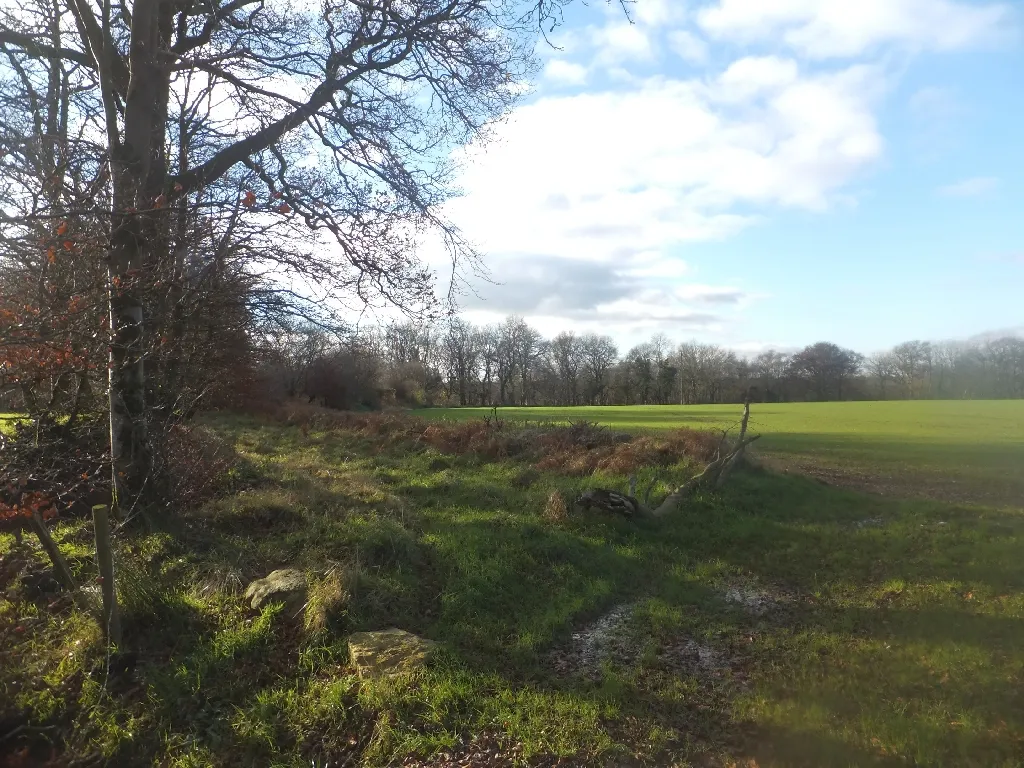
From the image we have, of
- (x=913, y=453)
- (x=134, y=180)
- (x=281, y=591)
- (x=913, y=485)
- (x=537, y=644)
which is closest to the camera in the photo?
(x=537, y=644)

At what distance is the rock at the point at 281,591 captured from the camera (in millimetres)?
6188

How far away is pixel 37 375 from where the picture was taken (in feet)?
18.8

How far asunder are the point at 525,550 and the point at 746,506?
5.31 m

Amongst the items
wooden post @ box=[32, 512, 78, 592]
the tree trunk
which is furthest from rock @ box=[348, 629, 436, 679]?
the tree trunk

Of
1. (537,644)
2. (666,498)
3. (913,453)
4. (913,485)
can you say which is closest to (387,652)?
(537,644)

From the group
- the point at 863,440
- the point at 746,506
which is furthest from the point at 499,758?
the point at 863,440

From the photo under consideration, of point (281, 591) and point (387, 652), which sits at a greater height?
point (281, 591)

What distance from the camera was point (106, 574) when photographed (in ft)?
17.5

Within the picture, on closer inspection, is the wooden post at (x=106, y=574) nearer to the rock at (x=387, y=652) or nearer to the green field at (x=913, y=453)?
the rock at (x=387, y=652)

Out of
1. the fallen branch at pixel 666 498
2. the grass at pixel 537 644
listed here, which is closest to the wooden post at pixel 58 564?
the grass at pixel 537 644

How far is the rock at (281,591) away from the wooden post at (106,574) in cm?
118

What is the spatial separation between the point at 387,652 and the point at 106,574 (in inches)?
99.4

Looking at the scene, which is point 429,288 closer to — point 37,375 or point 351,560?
point 351,560

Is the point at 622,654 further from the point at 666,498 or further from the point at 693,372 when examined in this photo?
the point at 693,372
